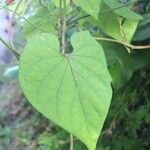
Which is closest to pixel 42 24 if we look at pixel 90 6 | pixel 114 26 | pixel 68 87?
pixel 114 26

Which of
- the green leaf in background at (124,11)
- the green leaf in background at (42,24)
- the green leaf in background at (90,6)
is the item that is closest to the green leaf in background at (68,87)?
the green leaf in background at (90,6)

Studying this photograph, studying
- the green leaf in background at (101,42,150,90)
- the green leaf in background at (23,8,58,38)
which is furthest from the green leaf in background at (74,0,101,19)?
the green leaf in background at (101,42,150,90)

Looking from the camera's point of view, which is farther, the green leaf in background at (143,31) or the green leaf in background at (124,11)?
the green leaf in background at (143,31)

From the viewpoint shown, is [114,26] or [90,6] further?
[114,26]

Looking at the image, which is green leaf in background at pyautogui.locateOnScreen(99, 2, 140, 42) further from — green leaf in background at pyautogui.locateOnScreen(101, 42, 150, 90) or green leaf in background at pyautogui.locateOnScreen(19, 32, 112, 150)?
green leaf in background at pyautogui.locateOnScreen(19, 32, 112, 150)

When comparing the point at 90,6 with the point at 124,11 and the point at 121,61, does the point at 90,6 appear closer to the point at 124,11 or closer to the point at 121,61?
the point at 124,11

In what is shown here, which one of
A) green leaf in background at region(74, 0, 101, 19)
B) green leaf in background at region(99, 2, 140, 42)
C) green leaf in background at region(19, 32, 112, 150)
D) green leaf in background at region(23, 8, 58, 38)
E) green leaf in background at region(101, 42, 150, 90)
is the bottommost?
green leaf in background at region(101, 42, 150, 90)

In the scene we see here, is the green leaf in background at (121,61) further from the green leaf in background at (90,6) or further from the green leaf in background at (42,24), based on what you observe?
the green leaf in background at (90,6)

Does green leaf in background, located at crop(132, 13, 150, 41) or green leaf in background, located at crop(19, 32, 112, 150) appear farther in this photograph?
green leaf in background, located at crop(132, 13, 150, 41)
